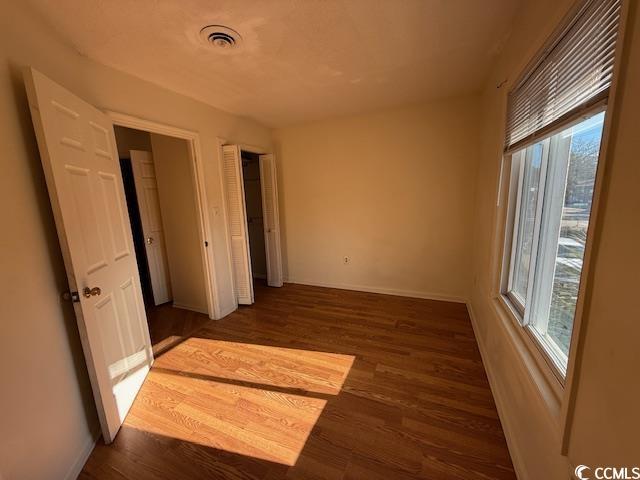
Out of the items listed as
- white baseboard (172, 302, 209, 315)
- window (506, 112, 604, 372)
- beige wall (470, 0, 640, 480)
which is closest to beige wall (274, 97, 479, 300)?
window (506, 112, 604, 372)

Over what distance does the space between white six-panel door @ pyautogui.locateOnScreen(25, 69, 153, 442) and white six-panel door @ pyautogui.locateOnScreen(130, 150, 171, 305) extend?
1.46m

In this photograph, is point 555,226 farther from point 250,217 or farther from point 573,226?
point 250,217

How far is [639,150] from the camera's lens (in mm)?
641

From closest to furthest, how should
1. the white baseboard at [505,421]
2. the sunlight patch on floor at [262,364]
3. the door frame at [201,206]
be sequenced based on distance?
the white baseboard at [505,421] → the sunlight patch on floor at [262,364] → the door frame at [201,206]

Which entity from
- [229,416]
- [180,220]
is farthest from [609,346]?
[180,220]

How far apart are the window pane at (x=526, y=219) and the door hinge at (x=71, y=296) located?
2.56 metres

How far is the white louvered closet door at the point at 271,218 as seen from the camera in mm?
3754

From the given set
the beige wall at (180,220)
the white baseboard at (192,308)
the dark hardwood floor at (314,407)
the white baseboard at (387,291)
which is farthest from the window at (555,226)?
the white baseboard at (192,308)

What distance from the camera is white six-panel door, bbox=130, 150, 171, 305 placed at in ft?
10.4

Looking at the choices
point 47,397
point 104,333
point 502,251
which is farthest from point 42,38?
point 502,251

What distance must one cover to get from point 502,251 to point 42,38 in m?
3.14

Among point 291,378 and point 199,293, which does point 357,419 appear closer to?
point 291,378

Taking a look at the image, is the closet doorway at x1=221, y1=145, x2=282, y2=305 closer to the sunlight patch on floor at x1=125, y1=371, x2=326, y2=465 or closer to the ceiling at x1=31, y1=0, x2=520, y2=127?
the ceiling at x1=31, y1=0, x2=520, y2=127

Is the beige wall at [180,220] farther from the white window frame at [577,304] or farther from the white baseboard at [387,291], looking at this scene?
the white window frame at [577,304]
